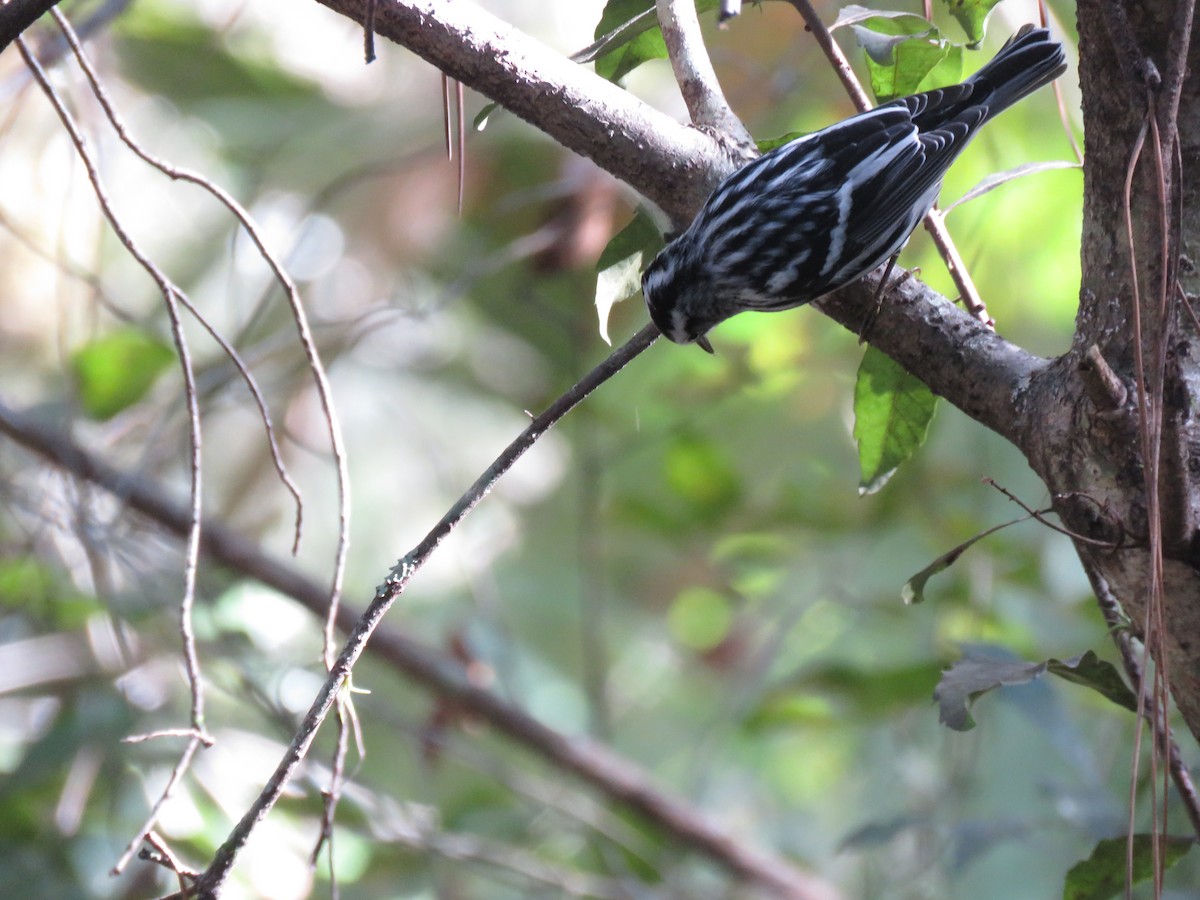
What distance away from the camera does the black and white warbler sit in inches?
67.2

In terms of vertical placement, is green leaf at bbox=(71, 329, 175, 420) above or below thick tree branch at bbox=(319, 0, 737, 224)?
above

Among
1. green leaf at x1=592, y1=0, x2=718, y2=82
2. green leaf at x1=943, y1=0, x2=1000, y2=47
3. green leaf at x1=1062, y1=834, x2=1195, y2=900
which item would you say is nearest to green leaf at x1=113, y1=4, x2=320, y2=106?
green leaf at x1=592, y1=0, x2=718, y2=82

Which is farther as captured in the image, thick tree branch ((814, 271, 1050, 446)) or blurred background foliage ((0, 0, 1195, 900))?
blurred background foliage ((0, 0, 1195, 900))

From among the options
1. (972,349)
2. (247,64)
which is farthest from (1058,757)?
(247,64)

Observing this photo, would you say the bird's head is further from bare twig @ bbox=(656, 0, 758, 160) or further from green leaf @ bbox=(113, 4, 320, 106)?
green leaf @ bbox=(113, 4, 320, 106)

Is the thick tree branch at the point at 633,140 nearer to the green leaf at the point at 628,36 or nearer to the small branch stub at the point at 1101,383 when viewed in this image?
the small branch stub at the point at 1101,383

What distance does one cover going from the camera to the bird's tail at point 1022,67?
68.2 inches

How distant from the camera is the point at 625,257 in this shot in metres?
1.48

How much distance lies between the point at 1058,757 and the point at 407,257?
8.67 ft

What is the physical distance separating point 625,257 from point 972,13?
1.70 feet

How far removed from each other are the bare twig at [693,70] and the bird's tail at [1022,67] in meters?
Result: 0.62

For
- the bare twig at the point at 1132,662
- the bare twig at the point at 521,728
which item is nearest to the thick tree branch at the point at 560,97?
the bare twig at the point at 1132,662

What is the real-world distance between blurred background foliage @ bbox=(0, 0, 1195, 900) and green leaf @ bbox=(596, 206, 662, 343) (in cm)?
91

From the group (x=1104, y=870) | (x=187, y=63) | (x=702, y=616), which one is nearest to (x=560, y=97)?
(x=1104, y=870)
